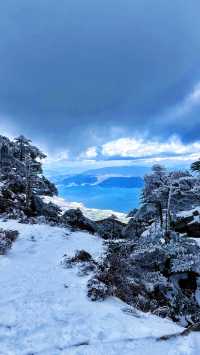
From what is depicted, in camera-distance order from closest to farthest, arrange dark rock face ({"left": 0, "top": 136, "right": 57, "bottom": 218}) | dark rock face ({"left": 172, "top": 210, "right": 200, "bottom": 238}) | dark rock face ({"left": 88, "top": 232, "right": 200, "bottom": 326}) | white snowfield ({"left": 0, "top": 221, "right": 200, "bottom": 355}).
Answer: white snowfield ({"left": 0, "top": 221, "right": 200, "bottom": 355})
dark rock face ({"left": 88, "top": 232, "right": 200, "bottom": 326})
dark rock face ({"left": 172, "top": 210, "right": 200, "bottom": 238})
dark rock face ({"left": 0, "top": 136, "right": 57, "bottom": 218})

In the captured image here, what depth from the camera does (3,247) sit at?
1422 cm

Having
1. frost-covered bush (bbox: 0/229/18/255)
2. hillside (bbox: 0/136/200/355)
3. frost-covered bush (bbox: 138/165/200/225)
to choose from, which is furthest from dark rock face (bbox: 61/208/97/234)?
frost-covered bush (bbox: 0/229/18/255)

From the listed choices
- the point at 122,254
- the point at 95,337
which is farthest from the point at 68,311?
the point at 122,254

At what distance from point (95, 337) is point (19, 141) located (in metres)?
38.5

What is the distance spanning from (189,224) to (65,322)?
25.4 meters

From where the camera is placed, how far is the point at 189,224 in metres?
31.4

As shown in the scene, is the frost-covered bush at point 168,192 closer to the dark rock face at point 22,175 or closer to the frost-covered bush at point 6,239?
the frost-covered bush at point 6,239

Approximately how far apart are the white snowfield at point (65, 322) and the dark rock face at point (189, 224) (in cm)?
2077

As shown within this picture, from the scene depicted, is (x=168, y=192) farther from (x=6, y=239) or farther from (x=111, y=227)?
(x=111, y=227)

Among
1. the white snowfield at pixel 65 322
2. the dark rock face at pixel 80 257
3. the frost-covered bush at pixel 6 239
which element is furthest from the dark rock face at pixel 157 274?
the frost-covered bush at pixel 6 239

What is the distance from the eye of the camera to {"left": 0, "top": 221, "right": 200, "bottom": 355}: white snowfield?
657 cm

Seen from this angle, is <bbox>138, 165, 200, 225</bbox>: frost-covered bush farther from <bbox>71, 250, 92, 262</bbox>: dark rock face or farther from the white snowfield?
the white snowfield

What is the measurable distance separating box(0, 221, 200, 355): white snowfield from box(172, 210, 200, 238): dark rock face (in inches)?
818

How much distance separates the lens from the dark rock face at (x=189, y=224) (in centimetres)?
3085
